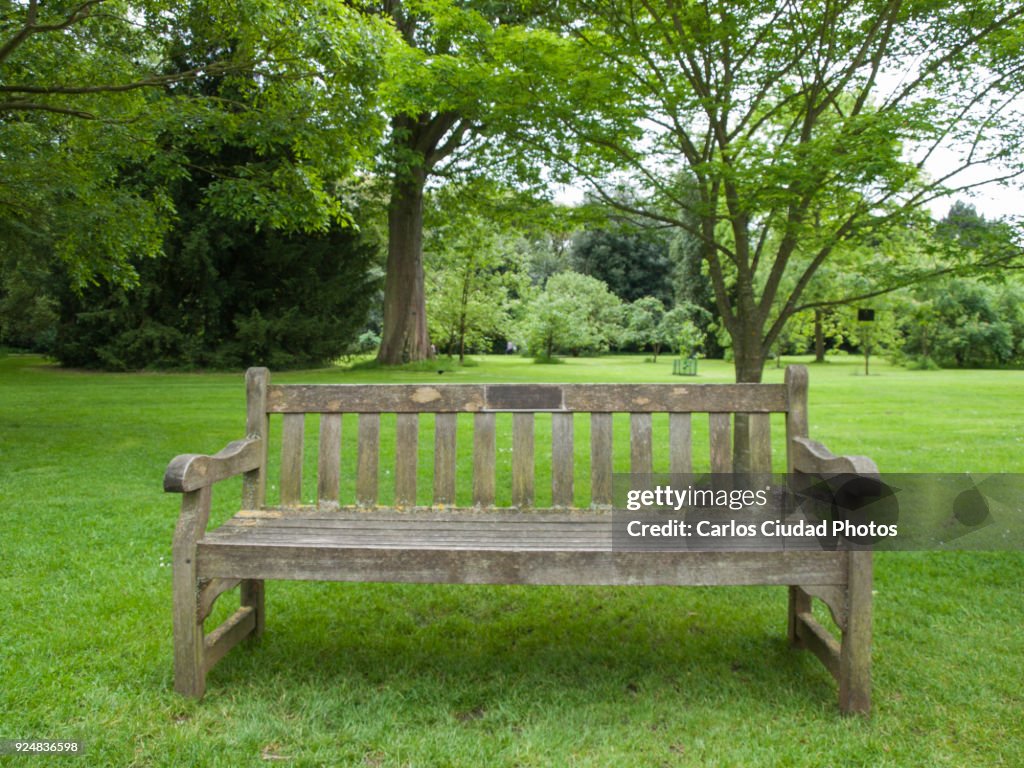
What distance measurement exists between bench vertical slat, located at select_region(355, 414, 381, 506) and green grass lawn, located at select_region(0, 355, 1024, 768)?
2.21 ft

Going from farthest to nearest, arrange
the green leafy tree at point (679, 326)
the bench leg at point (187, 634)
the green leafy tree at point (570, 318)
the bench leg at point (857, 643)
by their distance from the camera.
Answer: the green leafy tree at point (679, 326) → the green leafy tree at point (570, 318) → the bench leg at point (187, 634) → the bench leg at point (857, 643)

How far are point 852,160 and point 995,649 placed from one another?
2.76 m

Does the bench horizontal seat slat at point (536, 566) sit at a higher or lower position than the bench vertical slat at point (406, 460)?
lower

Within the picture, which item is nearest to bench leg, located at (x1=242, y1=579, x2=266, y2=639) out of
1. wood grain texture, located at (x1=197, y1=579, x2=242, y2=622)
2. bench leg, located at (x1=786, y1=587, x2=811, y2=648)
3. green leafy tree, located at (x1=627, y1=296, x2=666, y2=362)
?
wood grain texture, located at (x1=197, y1=579, x2=242, y2=622)

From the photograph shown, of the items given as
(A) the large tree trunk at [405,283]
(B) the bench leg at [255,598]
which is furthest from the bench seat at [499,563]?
(A) the large tree trunk at [405,283]

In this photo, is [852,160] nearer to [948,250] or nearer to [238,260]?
[948,250]

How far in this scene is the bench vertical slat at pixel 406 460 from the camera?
3.45m

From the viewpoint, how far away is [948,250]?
528 cm

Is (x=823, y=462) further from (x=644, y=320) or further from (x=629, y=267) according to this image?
(x=629, y=267)

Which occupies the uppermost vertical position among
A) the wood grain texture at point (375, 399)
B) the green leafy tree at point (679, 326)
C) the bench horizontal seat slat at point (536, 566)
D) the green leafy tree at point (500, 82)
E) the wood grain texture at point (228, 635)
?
the green leafy tree at point (500, 82)

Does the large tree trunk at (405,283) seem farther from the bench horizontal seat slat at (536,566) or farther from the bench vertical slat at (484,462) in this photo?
the bench horizontal seat slat at (536,566)

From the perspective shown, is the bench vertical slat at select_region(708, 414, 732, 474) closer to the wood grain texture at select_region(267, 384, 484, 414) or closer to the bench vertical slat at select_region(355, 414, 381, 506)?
the wood grain texture at select_region(267, 384, 484, 414)

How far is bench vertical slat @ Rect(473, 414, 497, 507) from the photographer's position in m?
3.44

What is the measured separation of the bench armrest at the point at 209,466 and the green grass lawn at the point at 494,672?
82 centimetres
